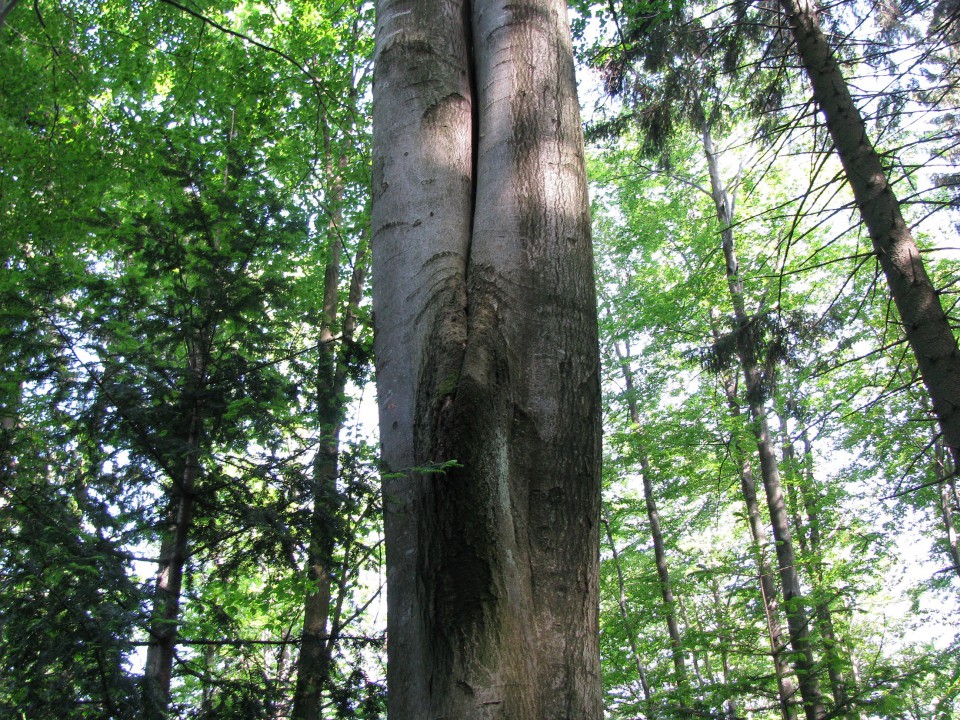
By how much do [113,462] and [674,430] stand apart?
30.5ft

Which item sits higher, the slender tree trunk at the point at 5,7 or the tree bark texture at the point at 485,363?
the slender tree trunk at the point at 5,7

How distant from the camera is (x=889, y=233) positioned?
385 cm

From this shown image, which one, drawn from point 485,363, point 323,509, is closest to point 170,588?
point 323,509

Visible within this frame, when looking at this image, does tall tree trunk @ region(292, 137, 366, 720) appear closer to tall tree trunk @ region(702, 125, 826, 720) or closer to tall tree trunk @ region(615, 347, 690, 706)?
tall tree trunk @ region(702, 125, 826, 720)

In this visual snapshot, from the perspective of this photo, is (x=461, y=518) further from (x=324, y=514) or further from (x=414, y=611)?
(x=324, y=514)

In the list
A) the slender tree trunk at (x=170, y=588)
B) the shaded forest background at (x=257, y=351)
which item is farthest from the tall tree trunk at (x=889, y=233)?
the slender tree trunk at (x=170, y=588)

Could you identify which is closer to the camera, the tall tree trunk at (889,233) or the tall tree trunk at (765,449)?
the tall tree trunk at (889,233)

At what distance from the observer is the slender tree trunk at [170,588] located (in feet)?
9.95

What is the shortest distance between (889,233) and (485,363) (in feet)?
9.75

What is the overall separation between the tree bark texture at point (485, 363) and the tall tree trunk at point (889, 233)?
7.16 feet

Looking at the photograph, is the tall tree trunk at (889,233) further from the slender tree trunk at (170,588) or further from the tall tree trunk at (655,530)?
the tall tree trunk at (655,530)

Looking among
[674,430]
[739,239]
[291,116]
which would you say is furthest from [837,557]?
[291,116]

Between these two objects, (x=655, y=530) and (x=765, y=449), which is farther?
(x=655, y=530)

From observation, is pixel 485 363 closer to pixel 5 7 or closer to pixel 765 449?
pixel 5 7
